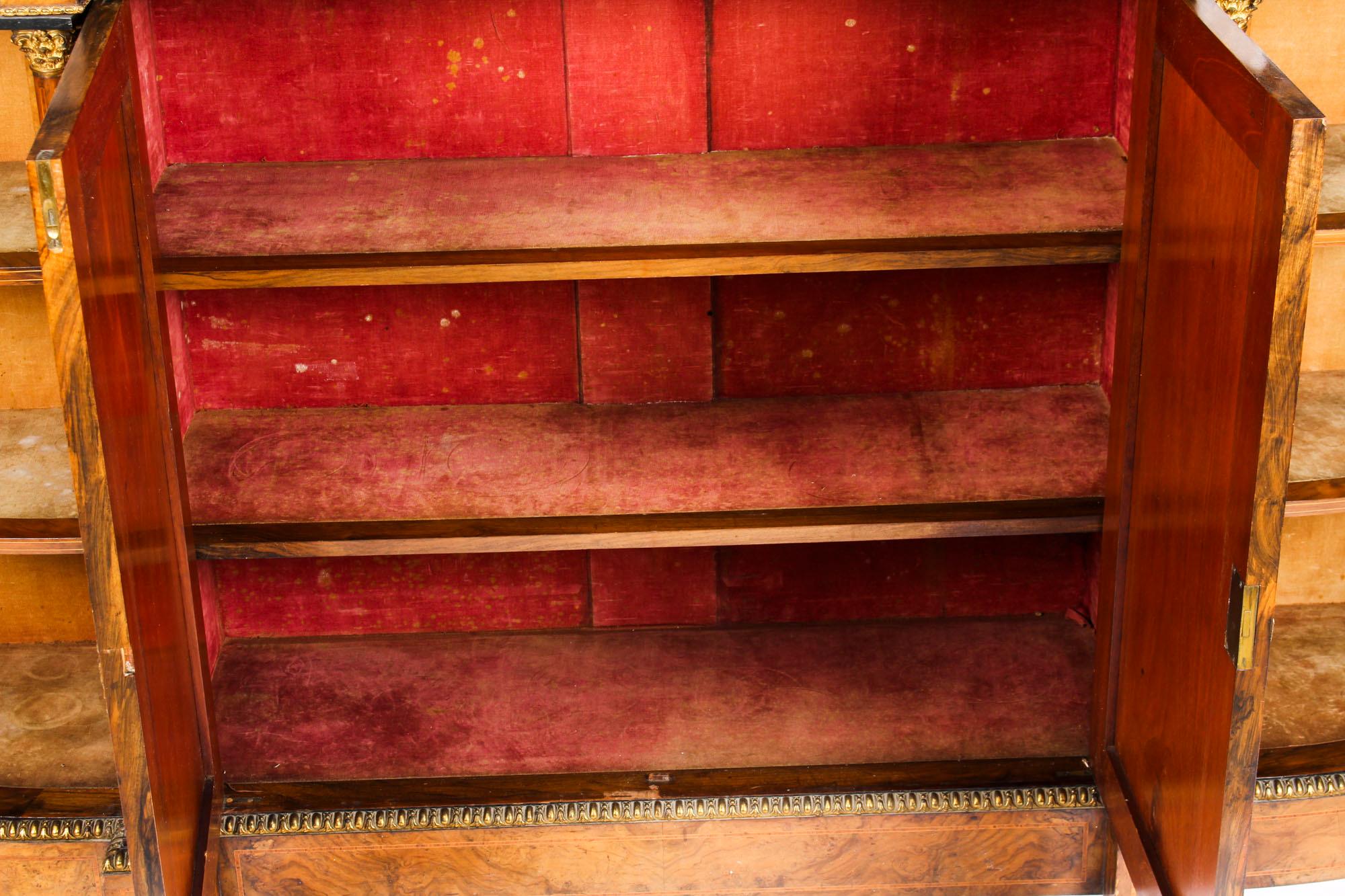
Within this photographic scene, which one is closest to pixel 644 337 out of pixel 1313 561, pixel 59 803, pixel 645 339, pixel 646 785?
pixel 645 339

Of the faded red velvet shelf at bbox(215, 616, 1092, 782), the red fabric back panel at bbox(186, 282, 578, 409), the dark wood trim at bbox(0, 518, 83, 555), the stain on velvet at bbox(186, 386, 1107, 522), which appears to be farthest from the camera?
the red fabric back panel at bbox(186, 282, 578, 409)

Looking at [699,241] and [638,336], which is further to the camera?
[638,336]

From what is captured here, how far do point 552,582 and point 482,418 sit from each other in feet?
1.30

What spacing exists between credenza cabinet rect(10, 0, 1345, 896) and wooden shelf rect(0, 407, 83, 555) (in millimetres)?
200

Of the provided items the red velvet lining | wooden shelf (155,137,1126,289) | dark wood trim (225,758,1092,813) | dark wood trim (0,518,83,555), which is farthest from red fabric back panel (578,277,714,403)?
dark wood trim (0,518,83,555)

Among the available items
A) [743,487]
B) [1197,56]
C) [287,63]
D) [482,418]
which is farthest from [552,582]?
[1197,56]

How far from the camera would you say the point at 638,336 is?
7.97 feet

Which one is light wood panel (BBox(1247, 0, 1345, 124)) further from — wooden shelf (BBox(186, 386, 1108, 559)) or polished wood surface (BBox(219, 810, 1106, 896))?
polished wood surface (BBox(219, 810, 1106, 896))

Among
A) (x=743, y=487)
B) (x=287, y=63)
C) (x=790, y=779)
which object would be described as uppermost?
(x=287, y=63)

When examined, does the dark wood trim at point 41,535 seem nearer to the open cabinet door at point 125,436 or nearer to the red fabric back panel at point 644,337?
the open cabinet door at point 125,436

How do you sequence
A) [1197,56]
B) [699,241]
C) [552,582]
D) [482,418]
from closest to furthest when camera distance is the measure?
[1197,56] < [699,241] < [482,418] < [552,582]

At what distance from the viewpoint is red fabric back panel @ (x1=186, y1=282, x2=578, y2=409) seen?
2406 mm

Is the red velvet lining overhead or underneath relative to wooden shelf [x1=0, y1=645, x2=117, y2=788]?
overhead

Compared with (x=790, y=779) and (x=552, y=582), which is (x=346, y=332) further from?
(x=790, y=779)
